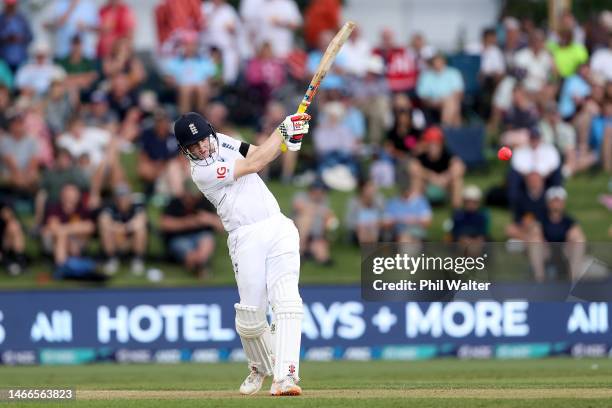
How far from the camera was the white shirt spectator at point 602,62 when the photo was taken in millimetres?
22748

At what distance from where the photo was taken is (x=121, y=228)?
19297 mm

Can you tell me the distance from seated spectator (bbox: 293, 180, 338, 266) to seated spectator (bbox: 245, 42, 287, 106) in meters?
2.87

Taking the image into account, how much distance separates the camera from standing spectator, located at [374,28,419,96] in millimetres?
22203

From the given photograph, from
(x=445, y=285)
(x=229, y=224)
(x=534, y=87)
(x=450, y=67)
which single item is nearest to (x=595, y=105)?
(x=534, y=87)

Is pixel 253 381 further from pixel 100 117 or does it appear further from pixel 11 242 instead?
pixel 100 117

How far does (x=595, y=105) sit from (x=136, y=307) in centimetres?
867

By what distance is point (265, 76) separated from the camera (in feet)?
72.4

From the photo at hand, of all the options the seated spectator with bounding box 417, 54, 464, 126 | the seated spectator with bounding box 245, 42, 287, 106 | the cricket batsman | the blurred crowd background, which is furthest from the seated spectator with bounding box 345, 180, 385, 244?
the cricket batsman

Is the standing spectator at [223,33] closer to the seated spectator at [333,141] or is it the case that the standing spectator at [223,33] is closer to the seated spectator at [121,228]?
the seated spectator at [333,141]

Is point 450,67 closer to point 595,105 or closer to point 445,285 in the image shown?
point 595,105

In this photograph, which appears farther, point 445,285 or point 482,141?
point 482,141

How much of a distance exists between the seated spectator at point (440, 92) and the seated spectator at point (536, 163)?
1.91 meters

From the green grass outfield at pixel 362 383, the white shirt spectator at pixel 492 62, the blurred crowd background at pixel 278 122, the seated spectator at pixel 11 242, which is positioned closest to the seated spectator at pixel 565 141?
the blurred crowd background at pixel 278 122

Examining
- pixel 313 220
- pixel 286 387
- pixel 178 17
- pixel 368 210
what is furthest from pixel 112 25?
pixel 286 387
